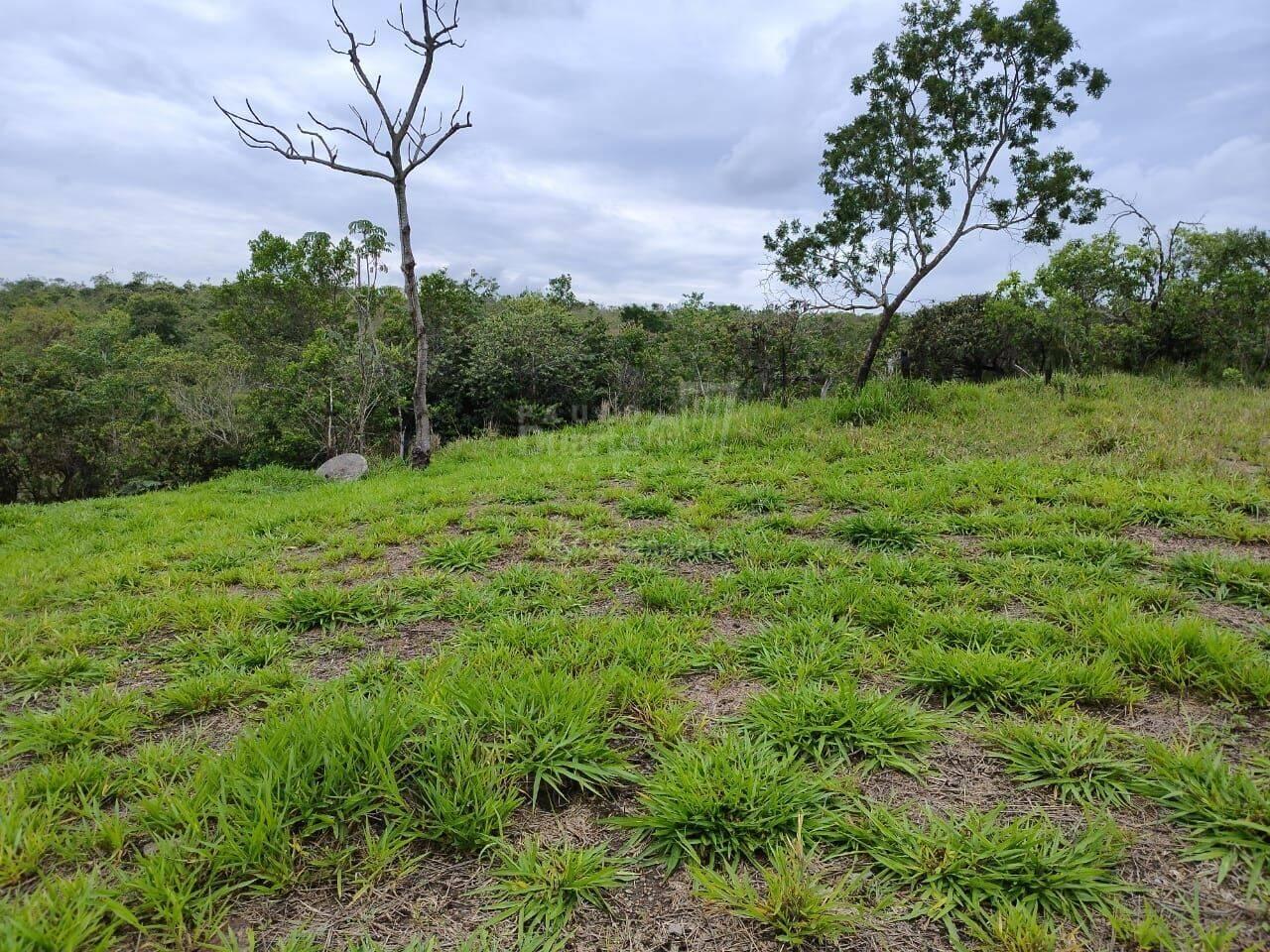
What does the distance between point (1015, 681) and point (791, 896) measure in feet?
4.27

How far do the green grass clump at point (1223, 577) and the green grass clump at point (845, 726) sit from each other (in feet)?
6.43

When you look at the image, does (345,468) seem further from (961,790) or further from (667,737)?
(961,790)

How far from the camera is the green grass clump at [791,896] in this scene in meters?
1.27

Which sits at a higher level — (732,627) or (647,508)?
(647,508)

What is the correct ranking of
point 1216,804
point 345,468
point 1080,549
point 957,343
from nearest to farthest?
point 1216,804
point 1080,549
point 345,468
point 957,343

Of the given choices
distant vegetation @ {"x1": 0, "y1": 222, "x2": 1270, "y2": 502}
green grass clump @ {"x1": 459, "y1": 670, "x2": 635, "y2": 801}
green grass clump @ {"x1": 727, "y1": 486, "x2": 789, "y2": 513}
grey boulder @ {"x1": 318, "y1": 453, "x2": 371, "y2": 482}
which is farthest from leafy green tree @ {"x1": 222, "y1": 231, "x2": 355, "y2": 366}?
green grass clump @ {"x1": 459, "y1": 670, "x2": 635, "y2": 801}

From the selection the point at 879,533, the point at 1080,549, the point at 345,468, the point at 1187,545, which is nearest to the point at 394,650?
the point at 879,533

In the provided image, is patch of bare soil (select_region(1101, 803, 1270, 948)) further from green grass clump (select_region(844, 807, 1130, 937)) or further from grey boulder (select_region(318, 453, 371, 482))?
grey boulder (select_region(318, 453, 371, 482))

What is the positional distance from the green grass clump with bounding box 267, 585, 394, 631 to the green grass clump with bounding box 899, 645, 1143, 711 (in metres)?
2.60

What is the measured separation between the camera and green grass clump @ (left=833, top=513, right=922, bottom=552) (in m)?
3.60

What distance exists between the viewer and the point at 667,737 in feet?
6.22

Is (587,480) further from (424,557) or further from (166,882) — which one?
(166,882)

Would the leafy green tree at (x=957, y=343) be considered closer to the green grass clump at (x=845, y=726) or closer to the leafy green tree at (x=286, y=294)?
the green grass clump at (x=845, y=726)

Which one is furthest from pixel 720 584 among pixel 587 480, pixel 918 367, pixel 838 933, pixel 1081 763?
pixel 918 367
